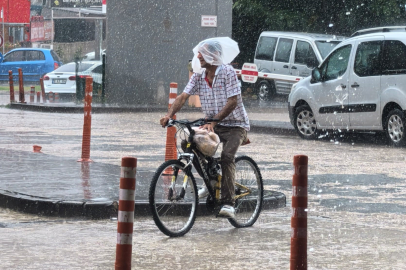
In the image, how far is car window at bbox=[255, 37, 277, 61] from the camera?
92.7 feet

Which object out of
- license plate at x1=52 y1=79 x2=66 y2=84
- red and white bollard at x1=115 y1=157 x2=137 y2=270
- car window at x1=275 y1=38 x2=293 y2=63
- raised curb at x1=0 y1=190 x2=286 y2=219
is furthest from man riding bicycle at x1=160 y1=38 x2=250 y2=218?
license plate at x1=52 y1=79 x2=66 y2=84

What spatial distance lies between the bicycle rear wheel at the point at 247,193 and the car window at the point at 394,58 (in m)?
7.66

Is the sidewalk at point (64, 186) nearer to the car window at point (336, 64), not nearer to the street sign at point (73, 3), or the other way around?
the car window at point (336, 64)

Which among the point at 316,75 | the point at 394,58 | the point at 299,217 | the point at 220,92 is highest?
the point at 394,58

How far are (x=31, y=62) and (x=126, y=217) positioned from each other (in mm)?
33920

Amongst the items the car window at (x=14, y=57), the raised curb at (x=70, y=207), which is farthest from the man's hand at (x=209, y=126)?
the car window at (x=14, y=57)

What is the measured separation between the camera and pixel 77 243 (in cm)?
720

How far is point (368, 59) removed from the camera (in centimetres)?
1631

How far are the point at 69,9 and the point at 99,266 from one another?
55.2m

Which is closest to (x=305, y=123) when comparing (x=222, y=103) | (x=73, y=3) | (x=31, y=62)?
(x=222, y=103)

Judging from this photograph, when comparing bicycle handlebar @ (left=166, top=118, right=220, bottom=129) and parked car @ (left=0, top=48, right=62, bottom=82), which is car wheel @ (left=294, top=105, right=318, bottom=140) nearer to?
bicycle handlebar @ (left=166, top=118, right=220, bottom=129)

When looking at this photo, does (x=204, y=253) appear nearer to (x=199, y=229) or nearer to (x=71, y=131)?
(x=199, y=229)

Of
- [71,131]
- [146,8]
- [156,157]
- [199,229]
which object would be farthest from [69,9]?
[199,229]

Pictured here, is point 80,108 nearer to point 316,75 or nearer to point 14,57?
point 316,75
